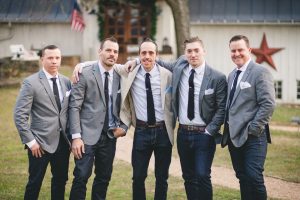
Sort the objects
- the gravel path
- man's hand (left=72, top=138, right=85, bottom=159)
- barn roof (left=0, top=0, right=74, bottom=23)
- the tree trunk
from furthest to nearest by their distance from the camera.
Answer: barn roof (left=0, top=0, right=74, bottom=23), the tree trunk, the gravel path, man's hand (left=72, top=138, right=85, bottom=159)

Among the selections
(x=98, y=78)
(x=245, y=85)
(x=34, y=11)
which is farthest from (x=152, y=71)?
(x=34, y=11)

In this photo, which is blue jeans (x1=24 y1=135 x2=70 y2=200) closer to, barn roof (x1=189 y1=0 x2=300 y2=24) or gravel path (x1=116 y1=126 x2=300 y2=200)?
gravel path (x1=116 y1=126 x2=300 y2=200)

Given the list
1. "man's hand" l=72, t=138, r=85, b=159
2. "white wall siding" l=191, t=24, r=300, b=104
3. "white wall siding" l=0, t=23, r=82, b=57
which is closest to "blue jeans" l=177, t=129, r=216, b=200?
"man's hand" l=72, t=138, r=85, b=159

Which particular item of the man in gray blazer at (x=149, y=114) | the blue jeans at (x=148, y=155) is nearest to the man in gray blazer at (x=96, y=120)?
the man in gray blazer at (x=149, y=114)

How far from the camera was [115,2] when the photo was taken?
1978 cm

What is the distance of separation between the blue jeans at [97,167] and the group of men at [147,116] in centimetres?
1

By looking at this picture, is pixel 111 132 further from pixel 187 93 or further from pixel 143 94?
pixel 187 93

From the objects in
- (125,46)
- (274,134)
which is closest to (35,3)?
(125,46)

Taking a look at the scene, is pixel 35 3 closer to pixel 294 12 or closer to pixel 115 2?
pixel 115 2

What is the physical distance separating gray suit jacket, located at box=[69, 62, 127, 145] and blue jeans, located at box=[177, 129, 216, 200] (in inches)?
43.7

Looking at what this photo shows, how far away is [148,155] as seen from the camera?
6.32m

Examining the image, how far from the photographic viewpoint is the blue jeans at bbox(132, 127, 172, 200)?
6199 millimetres

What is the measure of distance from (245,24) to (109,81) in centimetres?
1530

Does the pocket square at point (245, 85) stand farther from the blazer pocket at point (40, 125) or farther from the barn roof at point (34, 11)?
the barn roof at point (34, 11)
